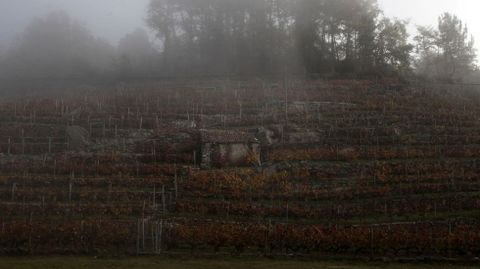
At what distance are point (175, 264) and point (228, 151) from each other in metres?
16.9

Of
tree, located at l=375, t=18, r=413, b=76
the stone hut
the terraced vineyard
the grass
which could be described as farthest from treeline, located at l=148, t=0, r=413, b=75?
the grass

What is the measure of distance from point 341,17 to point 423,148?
26296 mm

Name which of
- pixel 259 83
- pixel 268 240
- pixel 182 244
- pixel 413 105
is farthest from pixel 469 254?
pixel 259 83

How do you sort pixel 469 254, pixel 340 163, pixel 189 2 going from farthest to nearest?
1. pixel 189 2
2. pixel 340 163
3. pixel 469 254

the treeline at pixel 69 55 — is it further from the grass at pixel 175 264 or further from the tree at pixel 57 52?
the grass at pixel 175 264

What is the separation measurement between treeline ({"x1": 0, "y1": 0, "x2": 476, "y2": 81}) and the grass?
38328 mm

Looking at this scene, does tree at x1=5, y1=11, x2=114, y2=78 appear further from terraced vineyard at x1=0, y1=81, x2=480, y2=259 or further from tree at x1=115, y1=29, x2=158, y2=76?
terraced vineyard at x1=0, y1=81, x2=480, y2=259

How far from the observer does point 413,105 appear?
50.9 meters

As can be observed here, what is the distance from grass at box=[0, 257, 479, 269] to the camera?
22.1 metres

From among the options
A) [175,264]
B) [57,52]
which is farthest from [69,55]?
[175,264]

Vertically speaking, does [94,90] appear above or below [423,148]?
above

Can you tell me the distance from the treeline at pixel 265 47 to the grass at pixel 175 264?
3833 cm

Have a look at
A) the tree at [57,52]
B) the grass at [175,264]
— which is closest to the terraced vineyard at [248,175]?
the grass at [175,264]

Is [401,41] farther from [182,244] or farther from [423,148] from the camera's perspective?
[182,244]
